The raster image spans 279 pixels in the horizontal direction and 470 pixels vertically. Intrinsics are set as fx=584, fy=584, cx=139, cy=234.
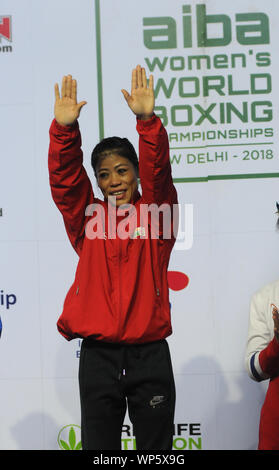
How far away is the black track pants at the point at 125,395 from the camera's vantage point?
169cm

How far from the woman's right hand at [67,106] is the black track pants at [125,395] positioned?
0.66 metres

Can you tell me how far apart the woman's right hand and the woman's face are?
0.21m

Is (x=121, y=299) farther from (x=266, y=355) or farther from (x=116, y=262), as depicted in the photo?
(x=266, y=355)

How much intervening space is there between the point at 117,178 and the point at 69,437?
1317 mm

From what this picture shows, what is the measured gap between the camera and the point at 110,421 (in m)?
1.69

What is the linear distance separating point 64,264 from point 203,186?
0.70 meters

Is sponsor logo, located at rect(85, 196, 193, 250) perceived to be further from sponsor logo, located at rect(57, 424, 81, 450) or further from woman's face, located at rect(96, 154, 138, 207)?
sponsor logo, located at rect(57, 424, 81, 450)

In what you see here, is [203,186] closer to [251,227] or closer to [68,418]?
[251,227]

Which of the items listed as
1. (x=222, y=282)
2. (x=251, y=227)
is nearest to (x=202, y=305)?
(x=222, y=282)

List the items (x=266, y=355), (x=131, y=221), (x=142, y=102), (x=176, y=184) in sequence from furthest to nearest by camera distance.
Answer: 1. (x=176, y=184)
2. (x=266, y=355)
3. (x=131, y=221)
4. (x=142, y=102)

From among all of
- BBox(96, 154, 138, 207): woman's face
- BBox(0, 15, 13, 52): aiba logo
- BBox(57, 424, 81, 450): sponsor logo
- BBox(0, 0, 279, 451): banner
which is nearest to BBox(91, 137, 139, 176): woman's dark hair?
BBox(96, 154, 138, 207): woman's face

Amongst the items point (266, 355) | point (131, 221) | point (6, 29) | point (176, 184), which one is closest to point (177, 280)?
point (176, 184)

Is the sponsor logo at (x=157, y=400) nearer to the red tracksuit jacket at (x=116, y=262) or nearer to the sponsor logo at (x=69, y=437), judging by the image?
the red tracksuit jacket at (x=116, y=262)

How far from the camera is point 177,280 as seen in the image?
2.55m
